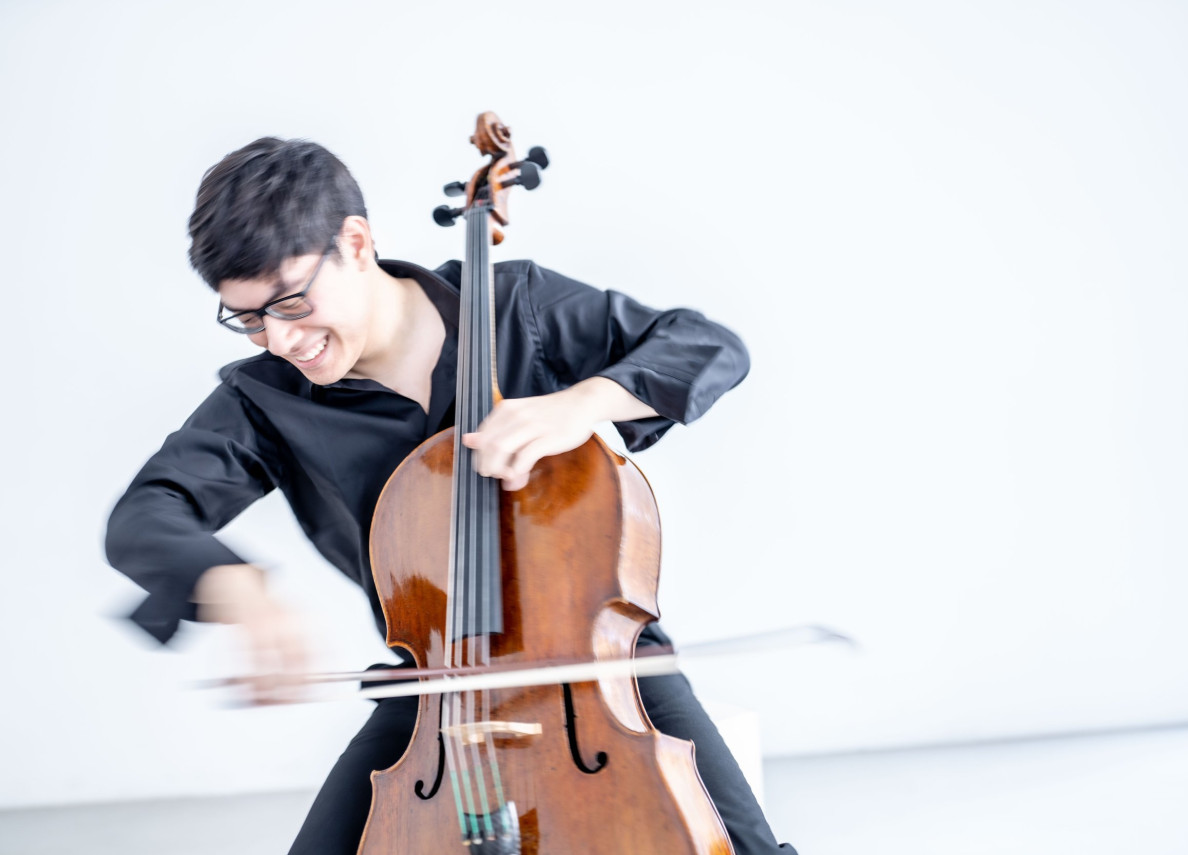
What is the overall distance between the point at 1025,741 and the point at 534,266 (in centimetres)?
173

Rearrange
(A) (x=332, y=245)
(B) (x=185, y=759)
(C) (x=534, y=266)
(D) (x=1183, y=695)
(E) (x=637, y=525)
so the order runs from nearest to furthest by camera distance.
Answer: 1. (E) (x=637, y=525)
2. (A) (x=332, y=245)
3. (C) (x=534, y=266)
4. (D) (x=1183, y=695)
5. (B) (x=185, y=759)

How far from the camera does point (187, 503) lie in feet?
3.10

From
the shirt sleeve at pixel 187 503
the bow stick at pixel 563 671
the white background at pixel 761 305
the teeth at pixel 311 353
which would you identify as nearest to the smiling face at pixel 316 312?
the teeth at pixel 311 353

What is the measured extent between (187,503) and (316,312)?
0.25m

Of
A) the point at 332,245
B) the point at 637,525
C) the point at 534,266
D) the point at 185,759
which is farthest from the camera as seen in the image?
the point at 185,759

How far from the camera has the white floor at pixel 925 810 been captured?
151 centimetres

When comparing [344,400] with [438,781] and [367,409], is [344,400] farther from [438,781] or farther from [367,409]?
[438,781]

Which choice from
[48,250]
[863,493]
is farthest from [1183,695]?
[48,250]

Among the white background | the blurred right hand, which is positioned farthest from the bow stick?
the white background

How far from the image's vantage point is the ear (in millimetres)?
1042

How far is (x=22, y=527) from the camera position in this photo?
2.18 meters

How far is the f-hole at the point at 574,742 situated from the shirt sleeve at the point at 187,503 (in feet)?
1.10

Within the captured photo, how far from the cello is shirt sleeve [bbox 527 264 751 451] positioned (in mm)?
108

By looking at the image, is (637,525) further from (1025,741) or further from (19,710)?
(19,710)
